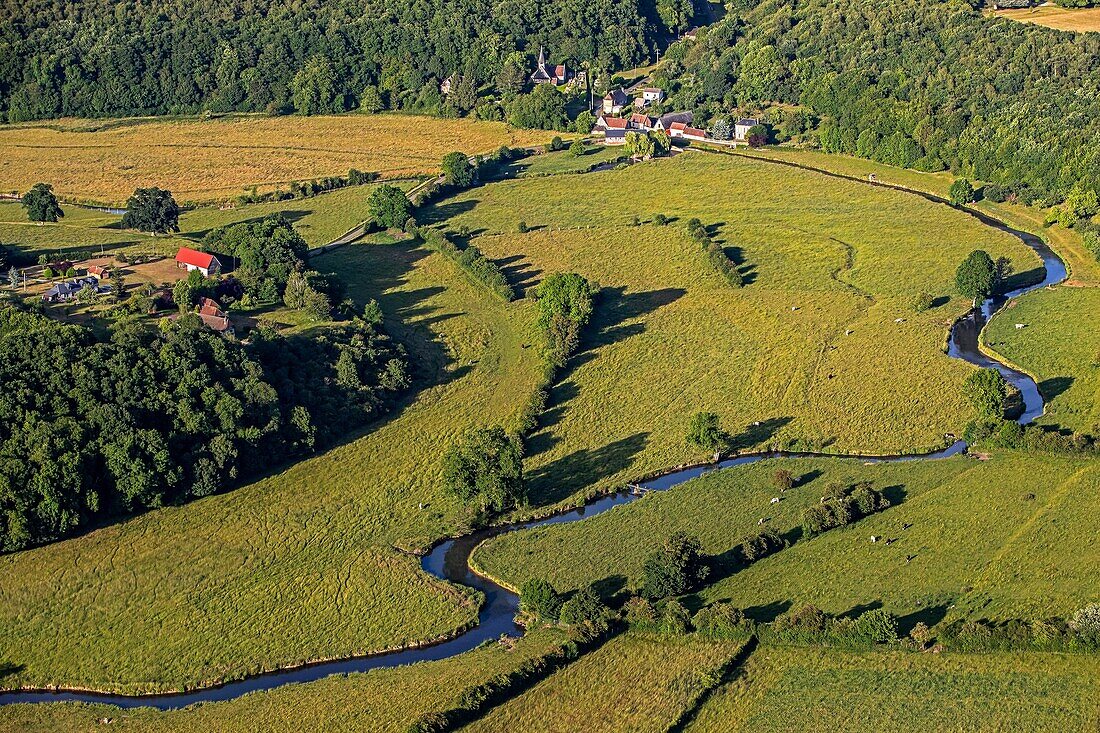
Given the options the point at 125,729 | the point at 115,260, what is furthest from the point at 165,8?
the point at 125,729

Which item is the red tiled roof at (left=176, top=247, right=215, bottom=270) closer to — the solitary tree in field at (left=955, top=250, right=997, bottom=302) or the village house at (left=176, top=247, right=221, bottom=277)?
the village house at (left=176, top=247, right=221, bottom=277)

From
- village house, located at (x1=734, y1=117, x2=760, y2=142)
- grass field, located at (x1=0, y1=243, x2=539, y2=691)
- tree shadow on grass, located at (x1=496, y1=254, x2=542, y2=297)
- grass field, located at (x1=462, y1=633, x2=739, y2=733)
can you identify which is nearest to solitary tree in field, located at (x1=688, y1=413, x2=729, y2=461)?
grass field, located at (x1=0, y1=243, x2=539, y2=691)

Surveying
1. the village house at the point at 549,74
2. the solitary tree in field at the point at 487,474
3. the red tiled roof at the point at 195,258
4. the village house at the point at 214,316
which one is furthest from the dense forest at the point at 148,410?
the village house at the point at 549,74

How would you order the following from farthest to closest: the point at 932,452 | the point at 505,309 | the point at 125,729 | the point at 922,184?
the point at 922,184 < the point at 505,309 < the point at 932,452 < the point at 125,729

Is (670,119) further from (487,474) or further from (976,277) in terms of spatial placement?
(487,474)

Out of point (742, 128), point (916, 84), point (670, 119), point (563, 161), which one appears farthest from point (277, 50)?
point (916, 84)

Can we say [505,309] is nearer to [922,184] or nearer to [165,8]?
[922,184]
